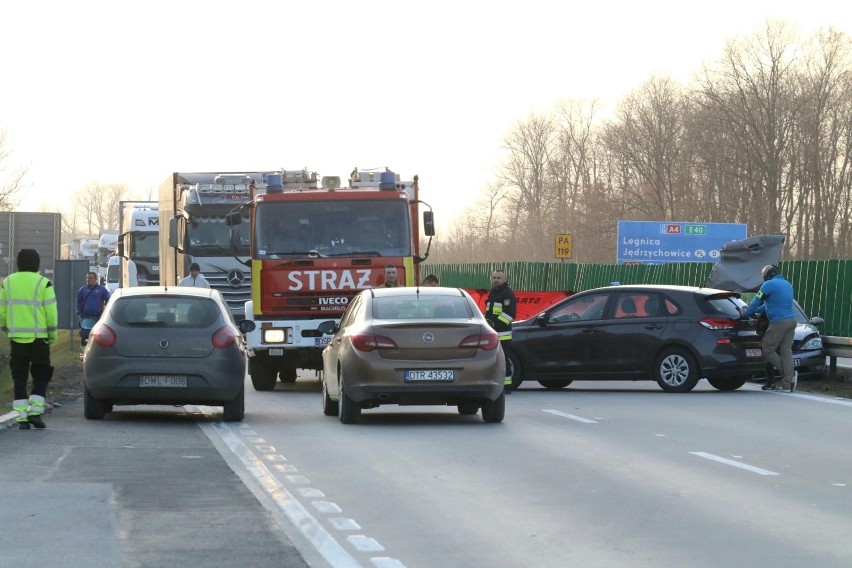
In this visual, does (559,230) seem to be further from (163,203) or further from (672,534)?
(672,534)

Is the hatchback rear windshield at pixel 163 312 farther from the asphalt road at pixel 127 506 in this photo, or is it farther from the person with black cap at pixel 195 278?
the person with black cap at pixel 195 278

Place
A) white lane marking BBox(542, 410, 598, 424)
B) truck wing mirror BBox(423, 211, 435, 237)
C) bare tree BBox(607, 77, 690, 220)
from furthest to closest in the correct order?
bare tree BBox(607, 77, 690, 220), truck wing mirror BBox(423, 211, 435, 237), white lane marking BBox(542, 410, 598, 424)

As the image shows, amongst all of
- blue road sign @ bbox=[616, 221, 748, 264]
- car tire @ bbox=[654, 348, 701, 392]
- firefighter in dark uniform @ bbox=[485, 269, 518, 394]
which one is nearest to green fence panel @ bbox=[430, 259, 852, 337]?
car tire @ bbox=[654, 348, 701, 392]

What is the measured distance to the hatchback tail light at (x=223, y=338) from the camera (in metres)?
17.4

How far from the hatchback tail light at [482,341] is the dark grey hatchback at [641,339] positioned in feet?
20.5

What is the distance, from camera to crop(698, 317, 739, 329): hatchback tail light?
22.8 metres

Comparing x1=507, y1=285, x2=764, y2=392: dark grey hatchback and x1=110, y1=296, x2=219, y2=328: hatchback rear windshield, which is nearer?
x1=110, y1=296, x2=219, y2=328: hatchback rear windshield

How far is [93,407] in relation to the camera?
1748 centimetres

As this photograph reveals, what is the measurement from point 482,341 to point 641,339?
21.4ft

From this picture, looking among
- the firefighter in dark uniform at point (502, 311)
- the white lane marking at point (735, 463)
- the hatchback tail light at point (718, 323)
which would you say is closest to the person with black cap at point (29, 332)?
the white lane marking at point (735, 463)

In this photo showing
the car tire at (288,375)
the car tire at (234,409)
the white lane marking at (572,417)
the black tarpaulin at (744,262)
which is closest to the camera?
the car tire at (234,409)

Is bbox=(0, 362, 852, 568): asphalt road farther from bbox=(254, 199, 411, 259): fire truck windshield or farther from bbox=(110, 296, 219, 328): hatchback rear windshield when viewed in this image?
bbox=(254, 199, 411, 259): fire truck windshield

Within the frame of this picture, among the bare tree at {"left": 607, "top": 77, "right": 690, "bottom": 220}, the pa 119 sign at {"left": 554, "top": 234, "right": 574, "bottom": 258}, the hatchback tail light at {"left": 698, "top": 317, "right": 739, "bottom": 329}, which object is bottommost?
the hatchback tail light at {"left": 698, "top": 317, "right": 739, "bottom": 329}

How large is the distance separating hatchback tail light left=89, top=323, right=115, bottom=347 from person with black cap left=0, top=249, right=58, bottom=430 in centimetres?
97
